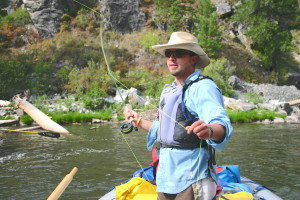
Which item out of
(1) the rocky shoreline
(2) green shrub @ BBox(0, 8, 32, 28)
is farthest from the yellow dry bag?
(2) green shrub @ BBox(0, 8, 32, 28)

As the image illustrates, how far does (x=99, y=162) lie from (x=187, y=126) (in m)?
5.95

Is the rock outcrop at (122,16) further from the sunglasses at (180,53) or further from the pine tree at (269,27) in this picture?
the sunglasses at (180,53)

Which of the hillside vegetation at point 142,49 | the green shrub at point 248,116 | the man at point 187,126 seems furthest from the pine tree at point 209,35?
the man at point 187,126

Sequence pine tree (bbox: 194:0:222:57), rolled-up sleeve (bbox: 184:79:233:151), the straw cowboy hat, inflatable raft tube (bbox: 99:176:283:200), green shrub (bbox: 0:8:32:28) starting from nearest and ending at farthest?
rolled-up sleeve (bbox: 184:79:233:151), the straw cowboy hat, inflatable raft tube (bbox: 99:176:283:200), pine tree (bbox: 194:0:222:57), green shrub (bbox: 0:8:32:28)

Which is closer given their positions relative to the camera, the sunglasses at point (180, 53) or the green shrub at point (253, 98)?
the sunglasses at point (180, 53)

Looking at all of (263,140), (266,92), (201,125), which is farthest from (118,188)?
(266,92)

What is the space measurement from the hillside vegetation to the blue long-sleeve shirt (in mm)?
17308

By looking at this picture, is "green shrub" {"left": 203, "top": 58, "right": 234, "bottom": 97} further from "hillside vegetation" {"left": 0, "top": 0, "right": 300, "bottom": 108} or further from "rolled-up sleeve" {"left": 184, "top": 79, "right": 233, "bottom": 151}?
"rolled-up sleeve" {"left": 184, "top": 79, "right": 233, "bottom": 151}

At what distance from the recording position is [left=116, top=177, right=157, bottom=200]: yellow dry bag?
10.7ft

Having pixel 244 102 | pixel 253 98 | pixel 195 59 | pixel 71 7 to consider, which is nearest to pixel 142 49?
pixel 71 7

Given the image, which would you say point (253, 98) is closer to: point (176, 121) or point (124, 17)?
point (124, 17)

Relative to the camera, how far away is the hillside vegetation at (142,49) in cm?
2080

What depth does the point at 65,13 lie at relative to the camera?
28703 millimetres

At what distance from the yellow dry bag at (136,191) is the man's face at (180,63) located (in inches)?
63.7
